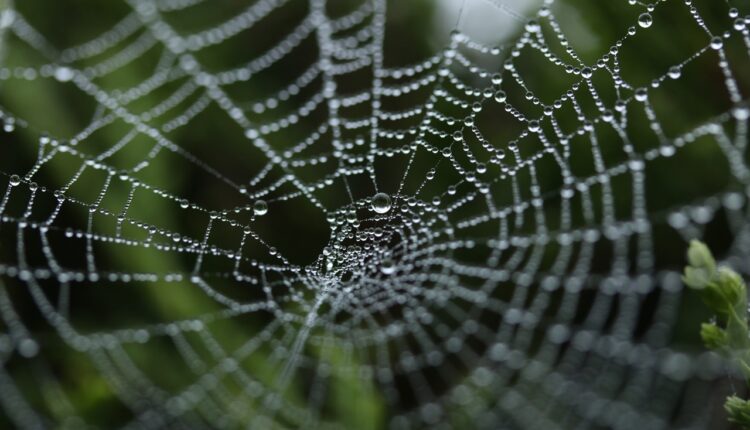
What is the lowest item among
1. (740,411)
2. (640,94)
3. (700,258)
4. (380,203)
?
(740,411)

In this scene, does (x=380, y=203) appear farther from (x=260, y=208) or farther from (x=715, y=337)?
(x=715, y=337)

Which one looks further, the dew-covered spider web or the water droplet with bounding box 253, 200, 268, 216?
the dew-covered spider web

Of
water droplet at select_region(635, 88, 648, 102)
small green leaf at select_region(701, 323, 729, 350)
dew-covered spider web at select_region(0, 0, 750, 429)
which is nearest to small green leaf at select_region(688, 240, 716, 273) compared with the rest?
small green leaf at select_region(701, 323, 729, 350)

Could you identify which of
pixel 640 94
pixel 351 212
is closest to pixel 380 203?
pixel 351 212

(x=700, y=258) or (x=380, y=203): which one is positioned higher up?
(x=380, y=203)

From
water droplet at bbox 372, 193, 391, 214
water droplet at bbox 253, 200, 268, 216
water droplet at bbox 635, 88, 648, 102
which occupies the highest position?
water droplet at bbox 635, 88, 648, 102

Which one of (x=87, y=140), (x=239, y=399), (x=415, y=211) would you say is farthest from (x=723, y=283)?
(x=87, y=140)

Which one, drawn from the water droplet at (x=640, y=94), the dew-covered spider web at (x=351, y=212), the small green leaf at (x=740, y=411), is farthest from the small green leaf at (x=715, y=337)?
the dew-covered spider web at (x=351, y=212)

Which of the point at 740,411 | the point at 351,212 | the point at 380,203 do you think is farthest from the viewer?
Result: the point at 351,212

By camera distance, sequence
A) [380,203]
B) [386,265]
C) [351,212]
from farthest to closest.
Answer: [386,265]
[351,212]
[380,203]

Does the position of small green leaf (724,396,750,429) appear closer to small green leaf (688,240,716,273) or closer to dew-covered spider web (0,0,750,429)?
small green leaf (688,240,716,273)
